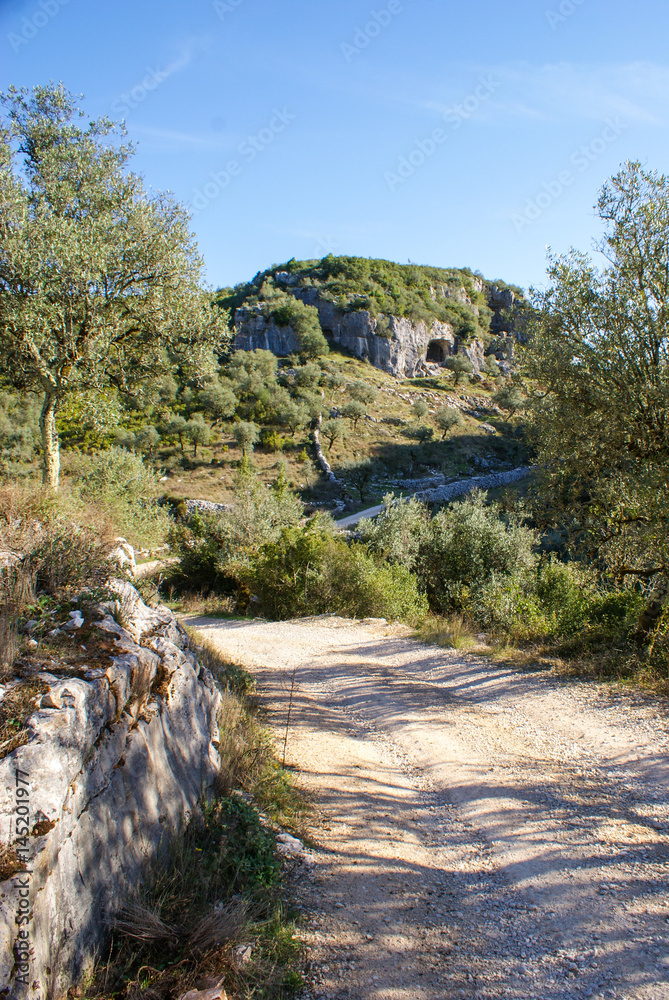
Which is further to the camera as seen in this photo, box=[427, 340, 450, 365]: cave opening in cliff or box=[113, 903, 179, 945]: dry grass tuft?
box=[427, 340, 450, 365]: cave opening in cliff

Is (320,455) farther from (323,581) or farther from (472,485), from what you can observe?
(323,581)

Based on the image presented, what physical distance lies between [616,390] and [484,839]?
235 inches

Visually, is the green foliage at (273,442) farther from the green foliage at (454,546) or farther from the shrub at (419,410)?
the green foliage at (454,546)

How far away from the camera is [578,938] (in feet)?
11.1

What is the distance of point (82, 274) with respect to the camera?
34.6 feet

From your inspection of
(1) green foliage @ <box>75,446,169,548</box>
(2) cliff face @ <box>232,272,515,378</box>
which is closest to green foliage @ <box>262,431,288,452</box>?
(1) green foliage @ <box>75,446,169,548</box>

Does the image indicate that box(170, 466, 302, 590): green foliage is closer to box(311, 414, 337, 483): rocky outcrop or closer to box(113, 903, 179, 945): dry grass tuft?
box(113, 903, 179, 945): dry grass tuft

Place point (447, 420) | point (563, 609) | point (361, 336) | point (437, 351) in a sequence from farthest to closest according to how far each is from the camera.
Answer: point (437, 351), point (361, 336), point (447, 420), point (563, 609)

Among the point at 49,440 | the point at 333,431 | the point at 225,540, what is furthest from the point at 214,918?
the point at 333,431

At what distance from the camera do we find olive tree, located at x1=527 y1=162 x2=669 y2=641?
24.8ft

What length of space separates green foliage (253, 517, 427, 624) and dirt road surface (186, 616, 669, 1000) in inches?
228

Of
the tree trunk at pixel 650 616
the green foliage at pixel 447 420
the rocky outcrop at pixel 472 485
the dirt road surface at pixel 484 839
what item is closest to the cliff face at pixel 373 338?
the green foliage at pixel 447 420

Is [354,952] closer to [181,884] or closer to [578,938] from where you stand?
[181,884]

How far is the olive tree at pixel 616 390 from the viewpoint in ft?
24.8
